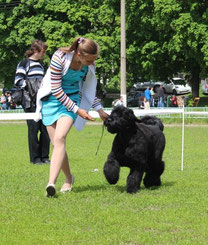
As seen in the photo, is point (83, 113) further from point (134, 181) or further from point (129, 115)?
point (134, 181)

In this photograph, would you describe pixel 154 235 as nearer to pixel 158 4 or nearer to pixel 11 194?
pixel 11 194

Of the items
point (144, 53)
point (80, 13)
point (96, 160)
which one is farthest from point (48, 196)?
point (80, 13)

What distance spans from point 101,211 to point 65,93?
60.2 inches

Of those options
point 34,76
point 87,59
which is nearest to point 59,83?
point 87,59

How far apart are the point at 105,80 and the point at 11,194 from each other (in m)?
34.3

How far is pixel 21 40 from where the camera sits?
134 feet

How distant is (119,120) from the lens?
263 inches

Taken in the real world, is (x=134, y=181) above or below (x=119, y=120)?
below

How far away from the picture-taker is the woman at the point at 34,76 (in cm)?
1002

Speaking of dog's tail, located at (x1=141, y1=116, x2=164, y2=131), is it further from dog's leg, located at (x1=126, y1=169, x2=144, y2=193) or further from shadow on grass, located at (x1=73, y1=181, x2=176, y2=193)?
dog's leg, located at (x1=126, y1=169, x2=144, y2=193)

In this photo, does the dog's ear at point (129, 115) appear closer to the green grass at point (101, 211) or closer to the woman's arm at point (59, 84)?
the woman's arm at point (59, 84)

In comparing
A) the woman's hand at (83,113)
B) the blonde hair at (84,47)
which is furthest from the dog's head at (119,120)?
the blonde hair at (84,47)

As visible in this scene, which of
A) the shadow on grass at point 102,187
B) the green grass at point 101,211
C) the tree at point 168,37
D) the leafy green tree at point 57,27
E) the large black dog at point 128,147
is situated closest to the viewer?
the green grass at point 101,211

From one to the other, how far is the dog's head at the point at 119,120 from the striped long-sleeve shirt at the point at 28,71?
3752mm
